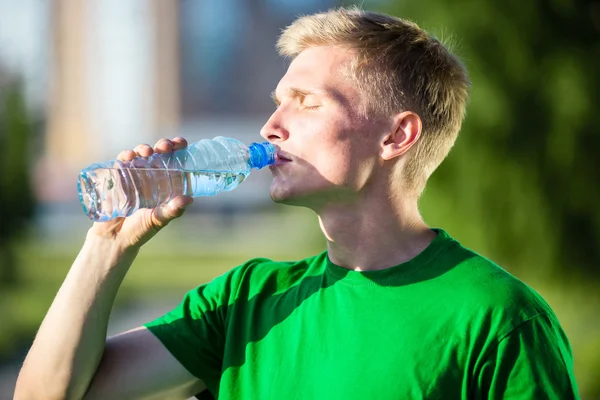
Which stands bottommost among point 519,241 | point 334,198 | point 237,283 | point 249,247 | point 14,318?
point 249,247

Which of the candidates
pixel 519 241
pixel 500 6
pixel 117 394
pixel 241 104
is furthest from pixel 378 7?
pixel 241 104

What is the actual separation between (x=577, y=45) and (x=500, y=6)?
2.35ft

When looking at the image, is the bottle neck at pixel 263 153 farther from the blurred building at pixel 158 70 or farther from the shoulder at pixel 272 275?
the blurred building at pixel 158 70

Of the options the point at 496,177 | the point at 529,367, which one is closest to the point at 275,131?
the point at 529,367

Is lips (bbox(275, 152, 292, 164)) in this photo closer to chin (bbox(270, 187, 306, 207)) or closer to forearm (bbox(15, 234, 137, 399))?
chin (bbox(270, 187, 306, 207))

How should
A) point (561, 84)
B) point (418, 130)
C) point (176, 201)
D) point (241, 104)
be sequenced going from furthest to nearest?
1. point (241, 104)
2. point (561, 84)
3. point (418, 130)
4. point (176, 201)

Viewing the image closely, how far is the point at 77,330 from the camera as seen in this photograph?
8.40 feet

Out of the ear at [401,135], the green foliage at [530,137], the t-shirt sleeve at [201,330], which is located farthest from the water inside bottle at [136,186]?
the green foliage at [530,137]

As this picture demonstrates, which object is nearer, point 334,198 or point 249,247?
point 334,198

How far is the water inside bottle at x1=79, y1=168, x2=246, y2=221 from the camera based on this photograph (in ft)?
8.87

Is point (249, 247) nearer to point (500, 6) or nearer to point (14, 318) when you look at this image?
point (14, 318)

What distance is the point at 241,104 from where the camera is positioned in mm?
41031

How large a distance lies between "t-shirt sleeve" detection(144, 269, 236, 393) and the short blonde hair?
0.66 metres

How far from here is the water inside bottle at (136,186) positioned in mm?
2705
